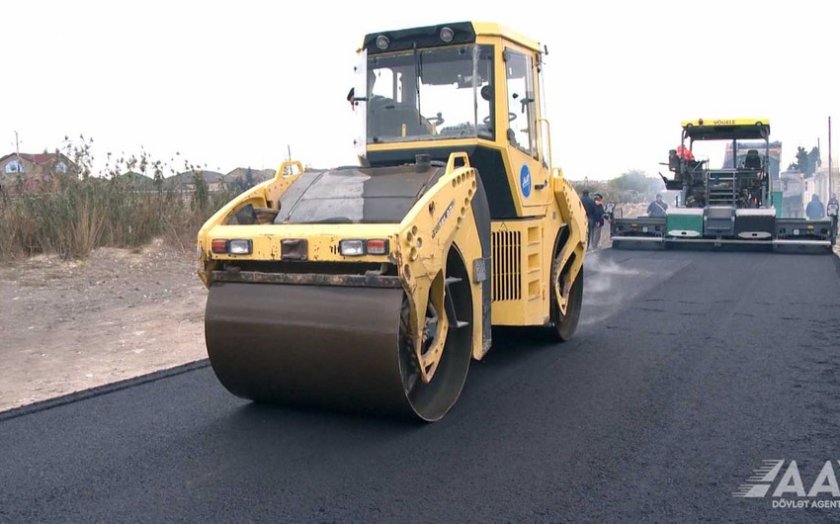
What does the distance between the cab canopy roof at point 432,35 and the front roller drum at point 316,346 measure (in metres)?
2.36

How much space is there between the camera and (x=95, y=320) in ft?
29.0

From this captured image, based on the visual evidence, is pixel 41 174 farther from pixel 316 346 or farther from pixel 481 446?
pixel 481 446

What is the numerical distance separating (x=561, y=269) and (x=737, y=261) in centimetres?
909

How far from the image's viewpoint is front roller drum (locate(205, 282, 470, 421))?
423cm

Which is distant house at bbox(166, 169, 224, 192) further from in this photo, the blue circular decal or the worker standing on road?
the blue circular decal

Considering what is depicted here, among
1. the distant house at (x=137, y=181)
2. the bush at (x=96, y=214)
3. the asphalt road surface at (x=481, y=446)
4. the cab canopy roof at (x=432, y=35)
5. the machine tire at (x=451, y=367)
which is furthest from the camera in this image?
the distant house at (x=137, y=181)

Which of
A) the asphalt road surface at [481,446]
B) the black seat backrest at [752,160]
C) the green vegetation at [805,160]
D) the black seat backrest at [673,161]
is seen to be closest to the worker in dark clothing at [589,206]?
the black seat backrest at [673,161]

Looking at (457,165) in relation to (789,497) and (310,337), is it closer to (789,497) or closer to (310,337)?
(310,337)

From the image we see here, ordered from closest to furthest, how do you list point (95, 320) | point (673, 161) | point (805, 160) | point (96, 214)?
point (95, 320)
point (96, 214)
point (673, 161)
point (805, 160)

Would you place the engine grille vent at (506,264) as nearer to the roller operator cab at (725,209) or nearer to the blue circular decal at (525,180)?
the blue circular decal at (525,180)

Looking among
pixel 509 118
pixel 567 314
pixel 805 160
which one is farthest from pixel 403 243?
pixel 805 160

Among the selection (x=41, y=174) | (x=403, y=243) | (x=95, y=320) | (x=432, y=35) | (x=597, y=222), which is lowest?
(x=95, y=320)

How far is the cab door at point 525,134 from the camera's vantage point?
602 centimetres

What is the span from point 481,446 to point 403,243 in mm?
1204
